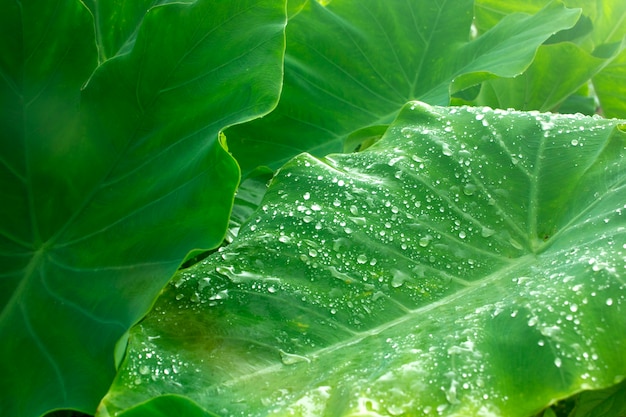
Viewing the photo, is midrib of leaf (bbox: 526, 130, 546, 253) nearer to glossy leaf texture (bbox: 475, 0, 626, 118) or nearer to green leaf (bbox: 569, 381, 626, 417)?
green leaf (bbox: 569, 381, 626, 417)

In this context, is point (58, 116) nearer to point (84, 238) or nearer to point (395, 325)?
point (84, 238)

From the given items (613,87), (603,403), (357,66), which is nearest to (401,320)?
(603,403)

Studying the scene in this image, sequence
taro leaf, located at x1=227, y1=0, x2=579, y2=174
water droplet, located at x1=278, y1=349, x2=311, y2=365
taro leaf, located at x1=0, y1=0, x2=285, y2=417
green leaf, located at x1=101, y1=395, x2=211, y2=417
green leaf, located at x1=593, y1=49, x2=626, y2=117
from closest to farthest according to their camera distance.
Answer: green leaf, located at x1=101, y1=395, x2=211, y2=417, water droplet, located at x1=278, y1=349, x2=311, y2=365, taro leaf, located at x1=0, y1=0, x2=285, y2=417, taro leaf, located at x1=227, y1=0, x2=579, y2=174, green leaf, located at x1=593, y1=49, x2=626, y2=117

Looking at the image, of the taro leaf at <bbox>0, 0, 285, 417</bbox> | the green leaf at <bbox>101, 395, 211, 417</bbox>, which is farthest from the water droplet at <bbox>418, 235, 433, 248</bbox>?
the green leaf at <bbox>101, 395, 211, 417</bbox>

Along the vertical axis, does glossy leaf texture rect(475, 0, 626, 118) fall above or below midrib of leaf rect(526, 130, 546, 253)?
above

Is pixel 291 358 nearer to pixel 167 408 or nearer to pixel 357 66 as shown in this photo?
pixel 167 408

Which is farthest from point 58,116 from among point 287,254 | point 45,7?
point 287,254

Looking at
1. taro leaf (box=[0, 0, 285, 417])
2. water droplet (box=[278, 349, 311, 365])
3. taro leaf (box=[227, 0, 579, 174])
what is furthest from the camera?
taro leaf (box=[227, 0, 579, 174])
